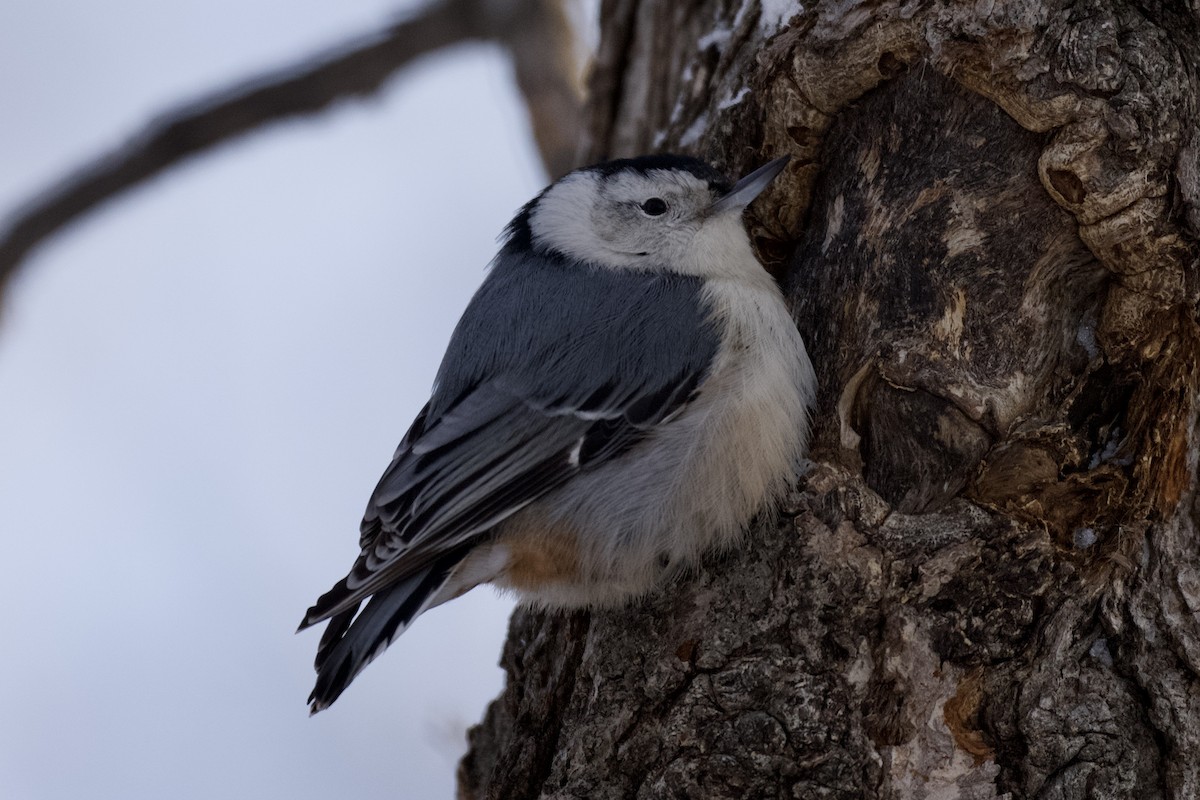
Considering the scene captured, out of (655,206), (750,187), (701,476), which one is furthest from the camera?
(655,206)

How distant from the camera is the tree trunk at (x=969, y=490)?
5.26 ft

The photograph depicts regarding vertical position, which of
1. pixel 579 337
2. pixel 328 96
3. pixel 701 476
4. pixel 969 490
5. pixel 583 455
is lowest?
pixel 969 490

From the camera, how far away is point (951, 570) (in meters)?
1.64

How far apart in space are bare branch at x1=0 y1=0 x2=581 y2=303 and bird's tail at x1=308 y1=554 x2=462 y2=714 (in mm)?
1486

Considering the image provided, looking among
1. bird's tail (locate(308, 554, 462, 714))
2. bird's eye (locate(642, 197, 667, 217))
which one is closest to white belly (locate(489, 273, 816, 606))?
bird's tail (locate(308, 554, 462, 714))

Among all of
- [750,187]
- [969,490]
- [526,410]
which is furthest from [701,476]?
[750,187]

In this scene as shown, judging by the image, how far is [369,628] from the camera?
1.75 m

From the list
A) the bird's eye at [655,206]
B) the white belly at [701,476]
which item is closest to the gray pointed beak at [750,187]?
the bird's eye at [655,206]

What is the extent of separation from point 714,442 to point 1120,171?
69cm

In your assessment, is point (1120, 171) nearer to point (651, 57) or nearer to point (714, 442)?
point (714, 442)

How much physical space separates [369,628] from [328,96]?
5.56 ft

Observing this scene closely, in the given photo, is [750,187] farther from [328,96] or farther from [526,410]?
[328,96]

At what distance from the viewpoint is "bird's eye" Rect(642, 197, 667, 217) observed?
2.24 meters

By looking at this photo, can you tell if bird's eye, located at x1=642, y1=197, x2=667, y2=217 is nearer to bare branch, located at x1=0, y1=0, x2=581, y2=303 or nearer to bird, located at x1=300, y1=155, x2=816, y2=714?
bird, located at x1=300, y1=155, x2=816, y2=714
